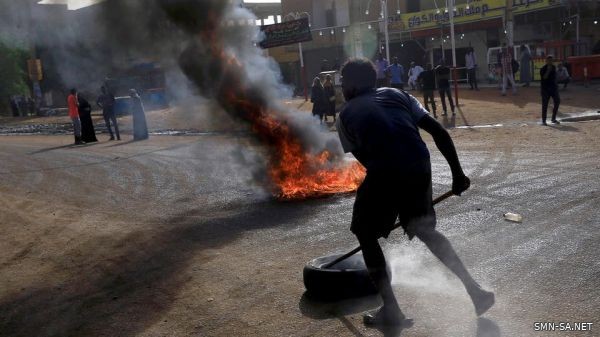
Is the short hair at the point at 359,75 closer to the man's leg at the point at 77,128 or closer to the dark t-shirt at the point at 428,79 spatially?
the dark t-shirt at the point at 428,79

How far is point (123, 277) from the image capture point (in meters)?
6.07

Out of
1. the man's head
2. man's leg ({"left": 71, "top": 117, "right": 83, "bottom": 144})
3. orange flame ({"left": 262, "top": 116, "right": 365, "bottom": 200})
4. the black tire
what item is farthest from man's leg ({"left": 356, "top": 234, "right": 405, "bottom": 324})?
man's leg ({"left": 71, "top": 117, "right": 83, "bottom": 144})

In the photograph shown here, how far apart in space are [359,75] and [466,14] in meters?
30.3

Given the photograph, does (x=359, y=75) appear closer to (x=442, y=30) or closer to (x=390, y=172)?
(x=390, y=172)

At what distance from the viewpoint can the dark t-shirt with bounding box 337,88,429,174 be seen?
4.04m

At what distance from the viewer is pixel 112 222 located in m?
8.73

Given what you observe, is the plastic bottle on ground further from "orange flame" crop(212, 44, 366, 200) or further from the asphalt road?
"orange flame" crop(212, 44, 366, 200)

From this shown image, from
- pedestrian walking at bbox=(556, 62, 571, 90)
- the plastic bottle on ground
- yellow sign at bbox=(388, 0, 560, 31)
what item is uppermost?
yellow sign at bbox=(388, 0, 560, 31)

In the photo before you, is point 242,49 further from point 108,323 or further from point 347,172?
point 108,323

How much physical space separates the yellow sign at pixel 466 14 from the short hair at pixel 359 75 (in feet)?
84.1

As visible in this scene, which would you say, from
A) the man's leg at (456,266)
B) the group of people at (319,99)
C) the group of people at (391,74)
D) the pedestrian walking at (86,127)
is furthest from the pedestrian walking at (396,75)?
the man's leg at (456,266)

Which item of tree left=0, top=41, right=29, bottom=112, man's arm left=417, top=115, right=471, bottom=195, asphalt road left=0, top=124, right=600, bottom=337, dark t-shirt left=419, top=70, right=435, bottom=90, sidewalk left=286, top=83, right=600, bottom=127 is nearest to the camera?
man's arm left=417, top=115, right=471, bottom=195

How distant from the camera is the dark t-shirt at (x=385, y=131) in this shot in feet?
13.3

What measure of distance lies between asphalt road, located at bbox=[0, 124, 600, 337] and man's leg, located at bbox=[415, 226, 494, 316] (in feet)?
0.47
